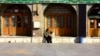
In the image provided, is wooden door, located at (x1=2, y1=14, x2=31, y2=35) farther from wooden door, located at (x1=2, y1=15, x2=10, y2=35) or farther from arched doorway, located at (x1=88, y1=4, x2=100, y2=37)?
arched doorway, located at (x1=88, y1=4, x2=100, y2=37)

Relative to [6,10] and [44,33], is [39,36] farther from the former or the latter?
[6,10]

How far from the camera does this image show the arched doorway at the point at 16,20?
102ft

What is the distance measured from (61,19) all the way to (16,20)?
3940 millimetres

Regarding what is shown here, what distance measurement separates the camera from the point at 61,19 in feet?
103

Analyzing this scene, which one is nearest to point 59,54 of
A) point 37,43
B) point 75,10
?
point 37,43

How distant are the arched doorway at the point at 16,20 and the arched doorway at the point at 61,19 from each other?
5.71ft

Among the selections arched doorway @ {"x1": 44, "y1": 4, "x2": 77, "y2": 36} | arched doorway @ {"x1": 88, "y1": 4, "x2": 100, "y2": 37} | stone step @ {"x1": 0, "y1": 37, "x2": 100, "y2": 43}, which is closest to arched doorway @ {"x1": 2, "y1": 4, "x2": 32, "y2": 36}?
stone step @ {"x1": 0, "y1": 37, "x2": 100, "y2": 43}

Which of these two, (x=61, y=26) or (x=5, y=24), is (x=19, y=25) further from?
(x=61, y=26)

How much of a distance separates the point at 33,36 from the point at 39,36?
0.50 m

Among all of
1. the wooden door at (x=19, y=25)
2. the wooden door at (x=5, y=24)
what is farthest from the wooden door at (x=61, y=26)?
the wooden door at (x=5, y=24)

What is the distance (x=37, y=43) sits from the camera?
94.9 feet

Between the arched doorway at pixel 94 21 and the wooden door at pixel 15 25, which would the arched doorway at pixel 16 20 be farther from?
the arched doorway at pixel 94 21

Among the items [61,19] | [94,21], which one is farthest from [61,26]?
[94,21]

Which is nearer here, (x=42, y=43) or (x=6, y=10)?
(x=42, y=43)
